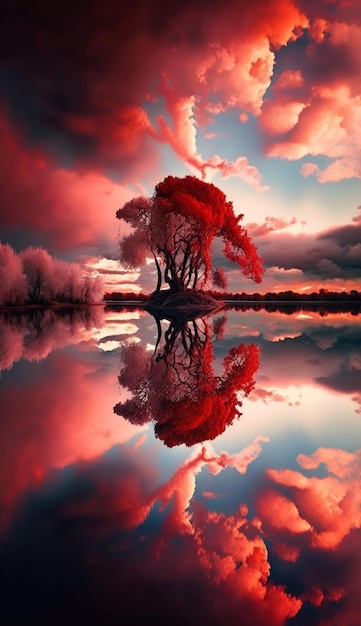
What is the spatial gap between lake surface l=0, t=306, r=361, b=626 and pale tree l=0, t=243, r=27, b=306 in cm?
2187

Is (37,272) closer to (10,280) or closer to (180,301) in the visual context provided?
(10,280)

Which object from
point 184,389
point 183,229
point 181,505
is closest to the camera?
point 181,505

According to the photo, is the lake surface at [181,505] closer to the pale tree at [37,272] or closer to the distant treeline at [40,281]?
the distant treeline at [40,281]

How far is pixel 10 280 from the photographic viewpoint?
23.5 m

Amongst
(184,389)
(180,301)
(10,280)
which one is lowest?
(184,389)

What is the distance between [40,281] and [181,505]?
101 ft

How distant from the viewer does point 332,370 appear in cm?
457

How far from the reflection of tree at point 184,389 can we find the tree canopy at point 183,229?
13472 mm

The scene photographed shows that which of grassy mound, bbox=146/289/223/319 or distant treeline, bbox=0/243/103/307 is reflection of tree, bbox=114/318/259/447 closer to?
grassy mound, bbox=146/289/223/319

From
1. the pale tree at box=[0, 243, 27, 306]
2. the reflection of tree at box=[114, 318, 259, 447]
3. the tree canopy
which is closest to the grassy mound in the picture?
the tree canopy

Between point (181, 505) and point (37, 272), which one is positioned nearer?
point (181, 505)

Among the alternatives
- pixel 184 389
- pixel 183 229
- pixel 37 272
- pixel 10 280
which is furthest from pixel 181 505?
pixel 37 272

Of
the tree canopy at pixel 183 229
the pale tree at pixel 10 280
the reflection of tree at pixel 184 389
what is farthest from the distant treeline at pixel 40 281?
the reflection of tree at pixel 184 389

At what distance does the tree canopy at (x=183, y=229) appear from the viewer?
18.8 metres
